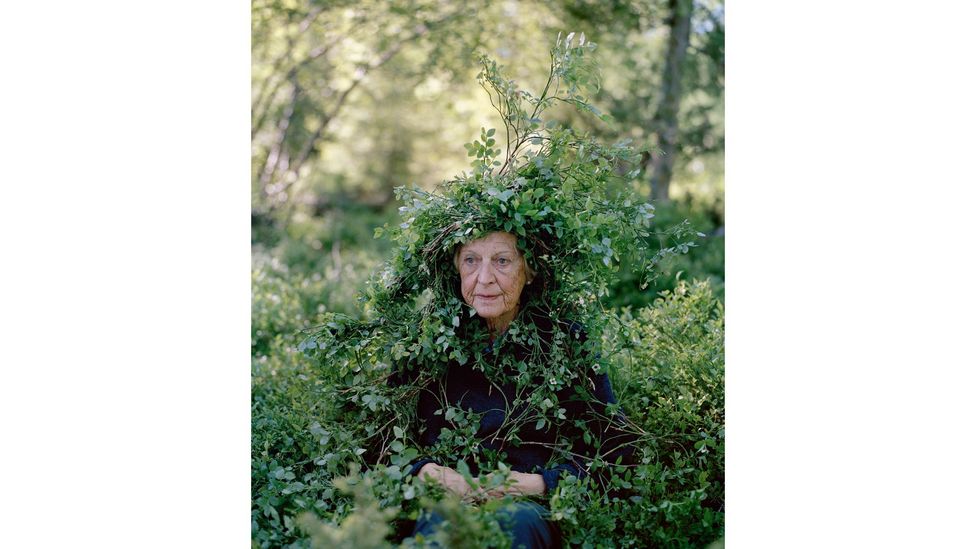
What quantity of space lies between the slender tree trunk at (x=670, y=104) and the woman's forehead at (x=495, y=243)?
577cm

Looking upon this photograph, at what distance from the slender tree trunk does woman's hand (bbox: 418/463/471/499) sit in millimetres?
6077

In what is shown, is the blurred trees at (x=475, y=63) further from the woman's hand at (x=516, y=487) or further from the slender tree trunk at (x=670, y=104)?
the woman's hand at (x=516, y=487)

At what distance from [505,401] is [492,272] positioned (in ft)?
1.54

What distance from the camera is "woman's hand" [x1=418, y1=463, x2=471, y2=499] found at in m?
2.85

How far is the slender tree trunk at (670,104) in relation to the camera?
8.59m

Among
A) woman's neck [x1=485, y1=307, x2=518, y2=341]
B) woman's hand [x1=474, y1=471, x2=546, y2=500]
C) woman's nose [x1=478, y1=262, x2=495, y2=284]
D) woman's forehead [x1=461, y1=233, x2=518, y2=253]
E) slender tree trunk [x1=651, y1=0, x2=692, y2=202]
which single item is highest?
slender tree trunk [x1=651, y1=0, x2=692, y2=202]

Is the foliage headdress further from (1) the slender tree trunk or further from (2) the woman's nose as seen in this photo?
(1) the slender tree trunk

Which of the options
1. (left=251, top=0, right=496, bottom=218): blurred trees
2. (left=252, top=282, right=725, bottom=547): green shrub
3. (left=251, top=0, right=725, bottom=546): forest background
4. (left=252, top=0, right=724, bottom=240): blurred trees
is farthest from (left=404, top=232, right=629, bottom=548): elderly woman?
(left=251, top=0, right=496, bottom=218): blurred trees

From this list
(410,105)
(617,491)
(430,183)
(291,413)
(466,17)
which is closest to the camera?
(617,491)

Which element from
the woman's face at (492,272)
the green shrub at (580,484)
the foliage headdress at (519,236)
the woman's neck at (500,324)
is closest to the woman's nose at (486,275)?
the woman's face at (492,272)

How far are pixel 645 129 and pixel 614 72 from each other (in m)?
1.85
